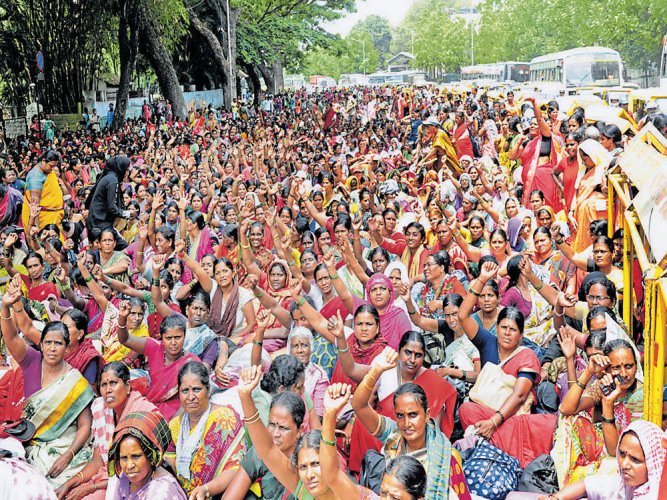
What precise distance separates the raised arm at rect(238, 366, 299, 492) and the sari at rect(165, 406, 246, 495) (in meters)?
A: 0.51

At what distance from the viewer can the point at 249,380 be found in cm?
367

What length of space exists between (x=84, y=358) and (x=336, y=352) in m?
1.49

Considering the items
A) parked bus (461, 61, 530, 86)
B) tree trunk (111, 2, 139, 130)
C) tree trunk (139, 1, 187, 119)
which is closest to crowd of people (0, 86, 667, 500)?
tree trunk (111, 2, 139, 130)

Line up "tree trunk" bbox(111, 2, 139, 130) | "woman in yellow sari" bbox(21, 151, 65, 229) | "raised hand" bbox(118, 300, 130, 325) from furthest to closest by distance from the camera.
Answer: "tree trunk" bbox(111, 2, 139, 130) → "woman in yellow sari" bbox(21, 151, 65, 229) → "raised hand" bbox(118, 300, 130, 325)

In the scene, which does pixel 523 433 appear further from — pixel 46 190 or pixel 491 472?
pixel 46 190

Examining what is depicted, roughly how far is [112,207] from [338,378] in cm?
516

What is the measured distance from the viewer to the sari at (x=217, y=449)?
418 cm

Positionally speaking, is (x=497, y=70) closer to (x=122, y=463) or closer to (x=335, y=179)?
(x=335, y=179)

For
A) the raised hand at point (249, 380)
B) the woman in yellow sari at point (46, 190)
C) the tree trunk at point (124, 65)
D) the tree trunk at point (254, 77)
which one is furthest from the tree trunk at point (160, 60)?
the raised hand at point (249, 380)

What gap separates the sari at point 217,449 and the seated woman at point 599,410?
152 cm

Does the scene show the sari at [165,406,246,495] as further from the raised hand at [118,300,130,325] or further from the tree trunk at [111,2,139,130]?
the tree trunk at [111,2,139,130]

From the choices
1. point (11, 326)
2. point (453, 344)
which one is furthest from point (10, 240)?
point (453, 344)

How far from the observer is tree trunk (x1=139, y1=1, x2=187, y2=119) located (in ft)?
75.3

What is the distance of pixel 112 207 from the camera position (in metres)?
9.43
